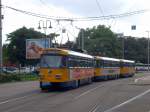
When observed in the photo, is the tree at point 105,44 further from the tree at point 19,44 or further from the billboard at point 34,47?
the billboard at point 34,47

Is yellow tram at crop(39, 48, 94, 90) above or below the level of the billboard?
below

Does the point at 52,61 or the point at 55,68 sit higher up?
the point at 52,61

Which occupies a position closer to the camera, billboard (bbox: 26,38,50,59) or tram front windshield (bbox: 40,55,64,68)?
tram front windshield (bbox: 40,55,64,68)

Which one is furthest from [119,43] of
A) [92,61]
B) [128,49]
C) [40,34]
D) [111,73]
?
[92,61]

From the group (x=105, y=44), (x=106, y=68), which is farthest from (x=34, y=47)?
(x=105, y=44)

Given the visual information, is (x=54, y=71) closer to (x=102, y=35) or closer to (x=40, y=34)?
(x=40, y=34)

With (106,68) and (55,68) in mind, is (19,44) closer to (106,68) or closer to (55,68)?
(106,68)

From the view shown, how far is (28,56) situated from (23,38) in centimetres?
3116

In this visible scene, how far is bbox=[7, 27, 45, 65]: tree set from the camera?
97250 millimetres

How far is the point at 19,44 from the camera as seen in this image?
98750mm

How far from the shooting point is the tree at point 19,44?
319ft

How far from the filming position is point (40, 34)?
10419 cm

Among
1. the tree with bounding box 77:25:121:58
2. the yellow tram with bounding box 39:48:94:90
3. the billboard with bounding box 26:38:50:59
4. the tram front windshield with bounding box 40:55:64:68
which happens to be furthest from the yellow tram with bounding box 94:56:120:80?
the tree with bounding box 77:25:121:58

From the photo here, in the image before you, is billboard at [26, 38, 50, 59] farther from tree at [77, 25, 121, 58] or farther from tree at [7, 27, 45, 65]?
tree at [77, 25, 121, 58]
